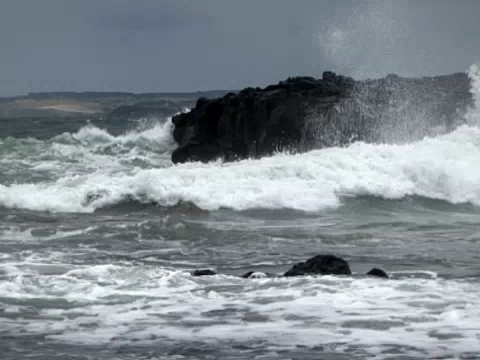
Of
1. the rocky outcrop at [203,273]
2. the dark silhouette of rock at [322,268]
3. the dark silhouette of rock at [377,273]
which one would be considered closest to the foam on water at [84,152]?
the rocky outcrop at [203,273]

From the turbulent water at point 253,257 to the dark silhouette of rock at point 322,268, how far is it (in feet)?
0.77

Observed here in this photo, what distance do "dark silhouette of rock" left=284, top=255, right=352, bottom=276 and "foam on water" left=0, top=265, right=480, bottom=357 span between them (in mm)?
185

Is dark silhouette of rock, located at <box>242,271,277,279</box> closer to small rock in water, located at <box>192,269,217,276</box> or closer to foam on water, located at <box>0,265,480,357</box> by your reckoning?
foam on water, located at <box>0,265,480,357</box>

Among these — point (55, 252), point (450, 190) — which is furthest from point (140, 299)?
point (450, 190)

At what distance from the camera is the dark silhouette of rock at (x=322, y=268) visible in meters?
10.1

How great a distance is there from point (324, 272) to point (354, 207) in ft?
25.5

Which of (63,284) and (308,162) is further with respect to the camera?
(308,162)

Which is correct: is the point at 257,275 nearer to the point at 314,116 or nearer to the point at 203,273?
the point at 203,273

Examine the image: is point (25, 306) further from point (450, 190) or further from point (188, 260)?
point (450, 190)

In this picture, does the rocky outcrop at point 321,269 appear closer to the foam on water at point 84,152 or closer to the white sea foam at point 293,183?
the white sea foam at point 293,183

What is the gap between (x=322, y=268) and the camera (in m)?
10.1

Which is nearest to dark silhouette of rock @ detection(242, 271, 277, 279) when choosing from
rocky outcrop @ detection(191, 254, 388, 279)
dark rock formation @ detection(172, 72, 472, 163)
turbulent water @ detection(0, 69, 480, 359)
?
rocky outcrop @ detection(191, 254, 388, 279)

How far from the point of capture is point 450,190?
19.3 metres

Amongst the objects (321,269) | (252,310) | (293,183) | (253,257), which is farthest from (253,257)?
(293,183)
